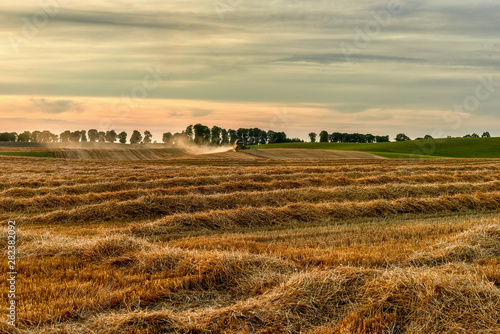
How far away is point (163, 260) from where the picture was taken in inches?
283

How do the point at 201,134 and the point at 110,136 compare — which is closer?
the point at 201,134

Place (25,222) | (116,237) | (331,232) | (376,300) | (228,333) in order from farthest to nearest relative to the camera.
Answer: (25,222) < (331,232) < (116,237) < (376,300) < (228,333)

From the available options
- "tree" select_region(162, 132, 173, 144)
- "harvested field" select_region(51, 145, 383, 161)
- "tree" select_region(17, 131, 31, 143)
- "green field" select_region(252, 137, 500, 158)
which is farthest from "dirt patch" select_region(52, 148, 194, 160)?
"tree" select_region(17, 131, 31, 143)

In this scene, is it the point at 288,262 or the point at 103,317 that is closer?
the point at 103,317

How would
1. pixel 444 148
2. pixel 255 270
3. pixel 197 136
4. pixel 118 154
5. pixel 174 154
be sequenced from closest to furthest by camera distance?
pixel 255 270
pixel 118 154
pixel 174 154
pixel 444 148
pixel 197 136

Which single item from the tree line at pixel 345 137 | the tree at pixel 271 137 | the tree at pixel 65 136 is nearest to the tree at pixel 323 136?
the tree line at pixel 345 137

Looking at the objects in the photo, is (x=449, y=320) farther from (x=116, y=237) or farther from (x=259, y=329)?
(x=116, y=237)

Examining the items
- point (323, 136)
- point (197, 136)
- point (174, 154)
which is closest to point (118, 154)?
point (174, 154)

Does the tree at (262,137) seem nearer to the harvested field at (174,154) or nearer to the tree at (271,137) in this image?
the tree at (271,137)

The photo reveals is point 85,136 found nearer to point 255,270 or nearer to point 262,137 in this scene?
point 262,137

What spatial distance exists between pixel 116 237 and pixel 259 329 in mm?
4559

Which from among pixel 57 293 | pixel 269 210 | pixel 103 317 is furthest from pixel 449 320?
pixel 269 210

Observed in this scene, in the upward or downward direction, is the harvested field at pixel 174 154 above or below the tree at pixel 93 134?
below

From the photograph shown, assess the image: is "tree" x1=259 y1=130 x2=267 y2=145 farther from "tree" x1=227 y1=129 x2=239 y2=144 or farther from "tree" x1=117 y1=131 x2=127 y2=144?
"tree" x1=117 y1=131 x2=127 y2=144
